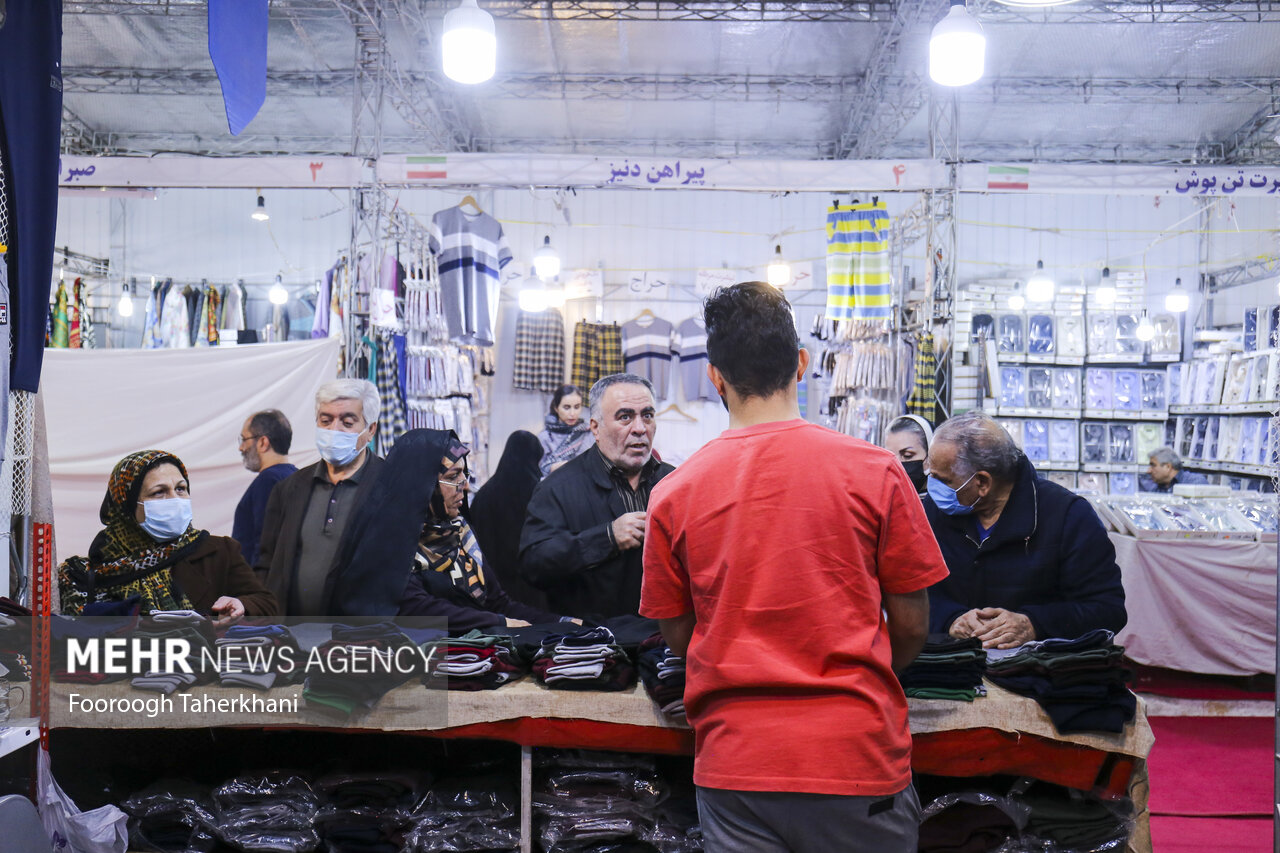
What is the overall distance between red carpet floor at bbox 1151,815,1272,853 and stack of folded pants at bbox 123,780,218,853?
10.4 feet

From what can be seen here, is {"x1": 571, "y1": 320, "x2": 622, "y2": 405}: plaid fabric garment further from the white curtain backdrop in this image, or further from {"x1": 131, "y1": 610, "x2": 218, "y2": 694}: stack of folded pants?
{"x1": 131, "y1": 610, "x2": 218, "y2": 694}: stack of folded pants

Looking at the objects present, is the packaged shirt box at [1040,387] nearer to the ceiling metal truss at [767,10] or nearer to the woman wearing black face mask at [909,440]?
the ceiling metal truss at [767,10]

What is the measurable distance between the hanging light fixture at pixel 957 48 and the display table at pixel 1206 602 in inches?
116

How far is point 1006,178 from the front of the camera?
252 inches

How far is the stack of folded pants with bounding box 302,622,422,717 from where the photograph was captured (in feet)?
7.25

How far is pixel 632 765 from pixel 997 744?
92cm

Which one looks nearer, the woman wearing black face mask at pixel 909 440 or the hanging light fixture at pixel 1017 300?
the woman wearing black face mask at pixel 909 440

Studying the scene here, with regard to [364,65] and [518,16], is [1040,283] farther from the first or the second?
[364,65]

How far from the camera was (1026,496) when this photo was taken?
246 centimetres

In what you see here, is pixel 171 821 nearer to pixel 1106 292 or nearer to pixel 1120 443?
pixel 1120 443

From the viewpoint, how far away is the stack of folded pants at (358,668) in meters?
2.21

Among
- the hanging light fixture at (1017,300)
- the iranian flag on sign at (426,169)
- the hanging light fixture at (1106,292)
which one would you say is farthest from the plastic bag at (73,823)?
the hanging light fixture at (1106,292)

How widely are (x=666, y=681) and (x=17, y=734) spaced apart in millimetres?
1485

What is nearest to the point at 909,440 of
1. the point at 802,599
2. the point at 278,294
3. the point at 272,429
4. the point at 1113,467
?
the point at 802,599
